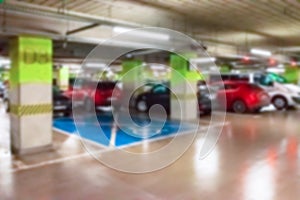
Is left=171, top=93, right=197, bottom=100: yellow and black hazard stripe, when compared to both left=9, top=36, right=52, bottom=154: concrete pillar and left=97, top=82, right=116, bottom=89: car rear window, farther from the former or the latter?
left=9, top=36, right=52, bottom=154: concrete pillar

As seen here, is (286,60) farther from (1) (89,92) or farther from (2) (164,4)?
(2) (164,4)

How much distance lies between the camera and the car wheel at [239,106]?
12.2 m

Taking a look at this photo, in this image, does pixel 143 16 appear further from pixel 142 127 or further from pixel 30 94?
pixel 142 127

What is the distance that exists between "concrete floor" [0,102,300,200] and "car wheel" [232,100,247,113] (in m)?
5.58

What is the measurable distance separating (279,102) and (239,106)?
8.81ft

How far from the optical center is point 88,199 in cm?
366

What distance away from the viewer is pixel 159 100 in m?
12.2

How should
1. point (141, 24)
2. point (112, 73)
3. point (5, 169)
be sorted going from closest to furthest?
point (5, 169) → point (141, 24) → point (112, 73)

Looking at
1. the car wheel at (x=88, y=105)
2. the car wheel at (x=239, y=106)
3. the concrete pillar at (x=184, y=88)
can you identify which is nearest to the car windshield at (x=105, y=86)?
the car wheel at (x=88, y=105)

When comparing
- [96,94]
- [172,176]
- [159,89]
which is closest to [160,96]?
[159,89]


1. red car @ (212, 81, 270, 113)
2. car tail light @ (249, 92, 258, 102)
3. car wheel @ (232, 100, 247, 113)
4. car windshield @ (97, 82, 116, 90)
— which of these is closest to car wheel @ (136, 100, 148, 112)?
car windshield @ (97, 82, 116, 90)

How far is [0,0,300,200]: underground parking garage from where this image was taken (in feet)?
13.6

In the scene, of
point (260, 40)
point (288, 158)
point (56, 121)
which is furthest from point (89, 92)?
point (288, 158)

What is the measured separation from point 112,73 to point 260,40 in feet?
44.4
